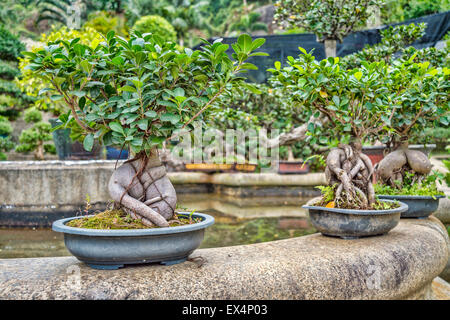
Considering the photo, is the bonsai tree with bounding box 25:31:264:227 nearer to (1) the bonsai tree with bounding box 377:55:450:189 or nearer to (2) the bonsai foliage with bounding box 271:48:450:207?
(2) the bonsai foliage with bounding box 271:48:450:207

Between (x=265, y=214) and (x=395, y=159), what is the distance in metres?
2.62

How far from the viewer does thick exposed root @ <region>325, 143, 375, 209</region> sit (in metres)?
2.48

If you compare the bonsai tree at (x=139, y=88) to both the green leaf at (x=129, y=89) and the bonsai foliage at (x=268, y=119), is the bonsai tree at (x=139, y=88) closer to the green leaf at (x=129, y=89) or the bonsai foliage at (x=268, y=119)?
the green leaf at (x=129, y=89)

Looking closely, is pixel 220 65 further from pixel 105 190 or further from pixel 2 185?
pixel 2 185

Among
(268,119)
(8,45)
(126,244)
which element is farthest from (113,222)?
(8,45)

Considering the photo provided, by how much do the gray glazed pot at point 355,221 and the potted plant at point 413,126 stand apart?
0.67 meters

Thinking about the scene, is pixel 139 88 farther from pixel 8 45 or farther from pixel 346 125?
pixel 8 45

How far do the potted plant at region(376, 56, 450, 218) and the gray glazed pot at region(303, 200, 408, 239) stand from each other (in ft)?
2.18

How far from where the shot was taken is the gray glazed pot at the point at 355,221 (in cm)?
235

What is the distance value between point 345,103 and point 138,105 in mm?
1336

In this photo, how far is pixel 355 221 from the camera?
7.71ft

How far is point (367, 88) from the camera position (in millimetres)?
2363

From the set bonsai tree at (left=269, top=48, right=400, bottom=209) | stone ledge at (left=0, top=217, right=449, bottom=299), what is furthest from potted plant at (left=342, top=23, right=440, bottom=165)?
stone ledge at (left=0, top=217, right=449, bottom=299)

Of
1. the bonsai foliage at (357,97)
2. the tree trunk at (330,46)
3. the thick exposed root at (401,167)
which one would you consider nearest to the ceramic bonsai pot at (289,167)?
the tree trunk at (330,46)
